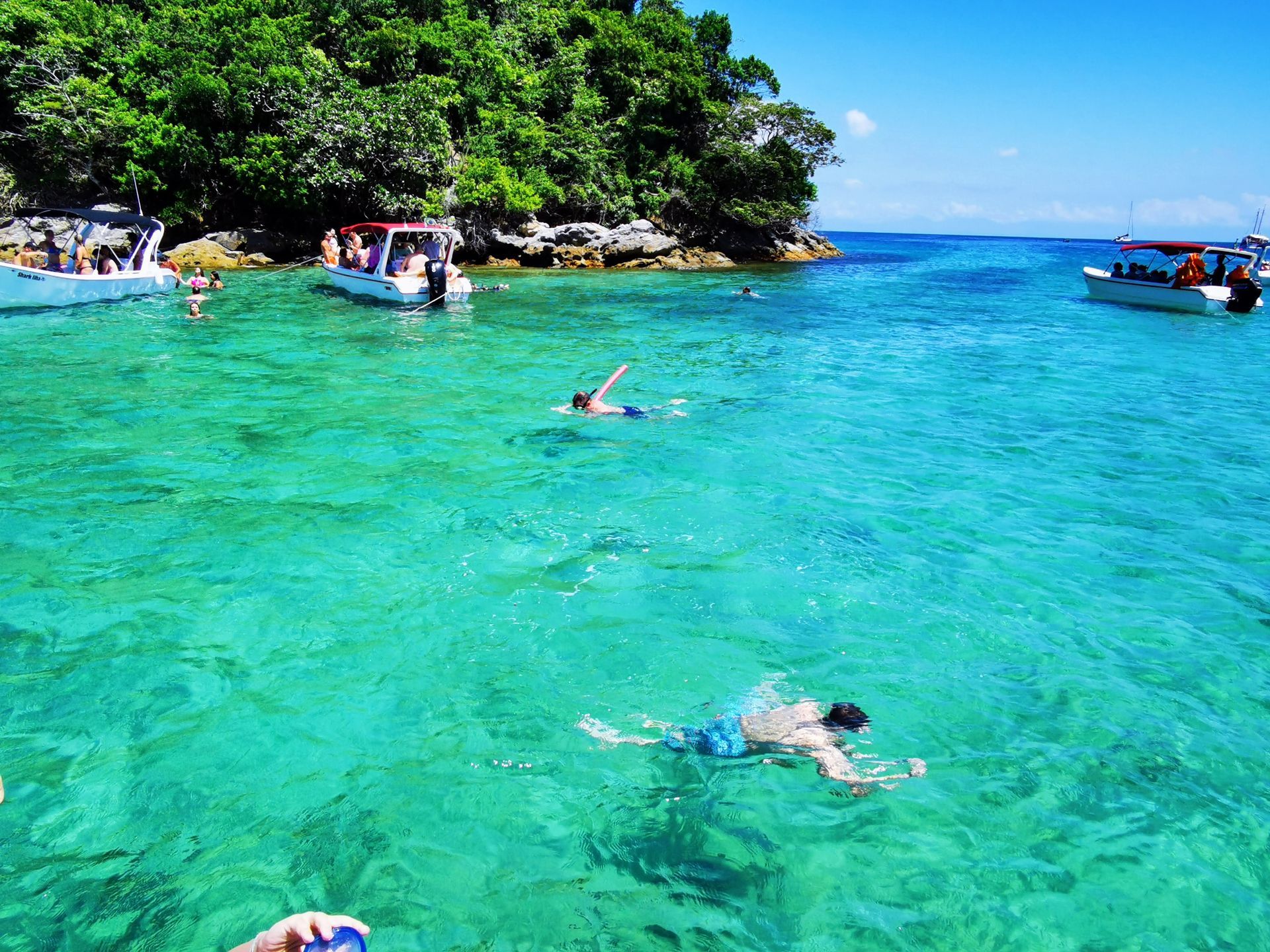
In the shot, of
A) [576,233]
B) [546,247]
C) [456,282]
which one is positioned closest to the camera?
[456,282]

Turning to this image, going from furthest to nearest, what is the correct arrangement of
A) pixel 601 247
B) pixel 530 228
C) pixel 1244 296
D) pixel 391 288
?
pixel 601 247 < pixel 530 228 < pixel 1244 296 < pixel 391 288

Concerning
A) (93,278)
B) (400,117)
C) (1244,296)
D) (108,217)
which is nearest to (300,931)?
(93,278)

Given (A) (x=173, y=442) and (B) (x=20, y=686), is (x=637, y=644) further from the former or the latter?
(A) (x=173, y=442)

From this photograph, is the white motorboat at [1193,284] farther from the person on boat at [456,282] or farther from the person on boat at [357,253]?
the person on boat at [357,253]

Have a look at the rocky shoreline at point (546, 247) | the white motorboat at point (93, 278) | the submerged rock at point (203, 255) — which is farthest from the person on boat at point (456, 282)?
the submerged rock at point (203, 255)

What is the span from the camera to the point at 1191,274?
2459 cm

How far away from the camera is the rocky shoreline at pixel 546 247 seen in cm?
2634

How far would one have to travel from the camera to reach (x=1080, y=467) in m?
9.21

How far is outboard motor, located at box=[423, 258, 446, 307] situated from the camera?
19031mm

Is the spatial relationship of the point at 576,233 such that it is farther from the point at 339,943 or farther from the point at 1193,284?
the point at 339,943

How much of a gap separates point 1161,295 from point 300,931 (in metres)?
30.5

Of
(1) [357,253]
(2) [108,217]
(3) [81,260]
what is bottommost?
(3) [81,260]

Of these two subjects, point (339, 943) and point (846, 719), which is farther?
point (846, 719)

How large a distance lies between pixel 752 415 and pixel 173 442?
7870 millimetres
